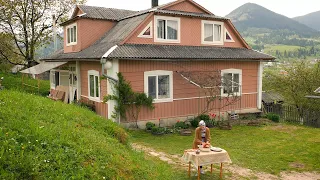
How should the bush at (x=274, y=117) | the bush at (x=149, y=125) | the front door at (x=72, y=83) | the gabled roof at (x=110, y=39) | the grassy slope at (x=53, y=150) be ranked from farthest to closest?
the front door at (x=72, y=83)
the bush at (x=274, y=117)
the gabled roof at (x=110, y=39)
the bush at (x=149, y=125)
the grassy slope at (x=53, y=150)

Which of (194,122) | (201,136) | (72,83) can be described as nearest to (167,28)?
(194,122)

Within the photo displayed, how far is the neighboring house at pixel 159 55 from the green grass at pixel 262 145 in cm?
253

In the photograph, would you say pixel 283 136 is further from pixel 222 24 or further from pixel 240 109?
pixel 222 24

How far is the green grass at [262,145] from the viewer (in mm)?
10125

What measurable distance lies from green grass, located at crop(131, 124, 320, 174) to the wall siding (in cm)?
194

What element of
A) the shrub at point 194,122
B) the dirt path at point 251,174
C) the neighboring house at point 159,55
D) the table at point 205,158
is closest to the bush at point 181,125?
the shrub at point 194,122

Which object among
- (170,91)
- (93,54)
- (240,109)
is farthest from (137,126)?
(240,109)

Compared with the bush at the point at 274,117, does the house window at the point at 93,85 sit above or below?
above

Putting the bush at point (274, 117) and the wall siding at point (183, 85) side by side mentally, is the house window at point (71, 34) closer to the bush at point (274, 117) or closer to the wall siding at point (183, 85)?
the wall siding at point (183, 85)

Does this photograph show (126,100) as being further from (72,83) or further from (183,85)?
(72,83)

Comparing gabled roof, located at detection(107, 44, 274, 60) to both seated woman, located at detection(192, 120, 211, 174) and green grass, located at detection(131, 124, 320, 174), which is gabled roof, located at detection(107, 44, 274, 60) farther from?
seated woman, located at detection(192, 120, 211, 174)

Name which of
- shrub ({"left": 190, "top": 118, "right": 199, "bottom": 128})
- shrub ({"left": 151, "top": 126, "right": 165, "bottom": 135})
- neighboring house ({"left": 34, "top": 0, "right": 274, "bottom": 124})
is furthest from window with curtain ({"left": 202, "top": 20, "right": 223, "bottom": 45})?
shrub ({"left": 151, "top": 126, "right": 165, "bottom": 135})

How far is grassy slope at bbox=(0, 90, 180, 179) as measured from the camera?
16.4ft

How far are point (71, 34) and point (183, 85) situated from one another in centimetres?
863
